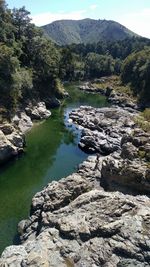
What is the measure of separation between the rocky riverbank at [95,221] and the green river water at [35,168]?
2.27 m

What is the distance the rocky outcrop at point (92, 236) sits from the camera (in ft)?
72.0

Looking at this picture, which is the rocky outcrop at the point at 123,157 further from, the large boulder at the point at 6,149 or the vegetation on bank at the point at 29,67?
the vegetation on bank at the point at 29,67

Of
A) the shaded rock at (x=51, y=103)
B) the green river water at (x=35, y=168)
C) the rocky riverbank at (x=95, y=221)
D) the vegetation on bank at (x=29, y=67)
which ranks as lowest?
the green river water at (x=35, y=168)

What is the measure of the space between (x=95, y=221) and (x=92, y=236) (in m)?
1.31

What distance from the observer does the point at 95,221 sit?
25375 millimetres

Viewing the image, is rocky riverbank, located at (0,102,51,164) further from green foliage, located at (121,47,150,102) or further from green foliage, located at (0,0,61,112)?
green foliage, located at (121,47,150,102)

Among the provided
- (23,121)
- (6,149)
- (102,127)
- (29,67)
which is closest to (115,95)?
(29,67)

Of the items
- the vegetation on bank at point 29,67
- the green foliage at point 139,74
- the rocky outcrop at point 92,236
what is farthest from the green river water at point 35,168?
the green foliage at point 139,74

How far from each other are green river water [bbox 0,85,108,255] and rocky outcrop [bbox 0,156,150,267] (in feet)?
20.2

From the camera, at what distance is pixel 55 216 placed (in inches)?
1161

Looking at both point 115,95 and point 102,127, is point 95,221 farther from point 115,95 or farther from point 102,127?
point 115,95

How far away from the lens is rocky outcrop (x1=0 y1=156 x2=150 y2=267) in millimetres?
21953

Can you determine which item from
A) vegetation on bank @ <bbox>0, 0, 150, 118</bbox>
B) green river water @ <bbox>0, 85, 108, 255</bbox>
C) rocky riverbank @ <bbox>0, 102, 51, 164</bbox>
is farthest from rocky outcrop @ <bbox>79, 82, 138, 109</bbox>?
rocky riverbank @ <bbox>0, 102, 51, 164</bbox>

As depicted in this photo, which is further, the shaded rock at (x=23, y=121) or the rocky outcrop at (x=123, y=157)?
the shaded rock at (x=23, y=121)
